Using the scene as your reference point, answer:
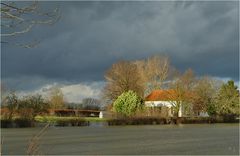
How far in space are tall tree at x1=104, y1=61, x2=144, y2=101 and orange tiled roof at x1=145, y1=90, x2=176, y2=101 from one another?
2536mm

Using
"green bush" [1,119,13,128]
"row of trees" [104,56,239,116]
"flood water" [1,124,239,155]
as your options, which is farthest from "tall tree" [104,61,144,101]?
"flood water" [1,124,239,155]

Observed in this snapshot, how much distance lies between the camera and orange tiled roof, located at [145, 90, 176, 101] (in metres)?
65.9

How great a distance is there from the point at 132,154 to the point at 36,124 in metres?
25.6

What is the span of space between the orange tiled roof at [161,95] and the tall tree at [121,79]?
8.32ft

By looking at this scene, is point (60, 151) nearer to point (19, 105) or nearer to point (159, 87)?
point (19, 105)

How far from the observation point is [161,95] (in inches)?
2704

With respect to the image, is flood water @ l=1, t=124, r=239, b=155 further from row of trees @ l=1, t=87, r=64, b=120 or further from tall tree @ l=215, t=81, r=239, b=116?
tall tree @ l=215, t=81, r=239, b=116

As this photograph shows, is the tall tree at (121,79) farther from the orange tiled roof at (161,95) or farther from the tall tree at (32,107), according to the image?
the tall tree at (32,107)

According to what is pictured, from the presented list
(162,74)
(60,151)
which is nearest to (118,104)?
(162,74)

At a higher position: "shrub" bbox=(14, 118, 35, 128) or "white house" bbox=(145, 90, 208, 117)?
"white house" bbox=(145, 90, 208, 117)

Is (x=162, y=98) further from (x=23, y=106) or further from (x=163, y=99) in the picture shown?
(x=23, y=106)

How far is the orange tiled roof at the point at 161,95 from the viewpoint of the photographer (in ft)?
216

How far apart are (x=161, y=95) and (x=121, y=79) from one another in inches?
283

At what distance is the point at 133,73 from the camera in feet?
220
